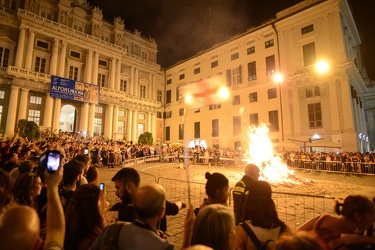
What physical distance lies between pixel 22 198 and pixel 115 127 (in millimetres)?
31956

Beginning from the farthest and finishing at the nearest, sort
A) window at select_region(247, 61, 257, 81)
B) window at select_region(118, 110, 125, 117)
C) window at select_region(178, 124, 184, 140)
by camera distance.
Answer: window at select_region(178, 124, 184, 140) → window at select_region(118, 110, 125, 117) → window at select_region(247, 61, 257, 81)

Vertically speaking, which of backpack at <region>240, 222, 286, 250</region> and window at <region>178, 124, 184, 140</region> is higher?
window at <region>178, 124, 184, 140</region>

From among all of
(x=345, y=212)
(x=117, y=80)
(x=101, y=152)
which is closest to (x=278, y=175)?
(x=345, y=212)

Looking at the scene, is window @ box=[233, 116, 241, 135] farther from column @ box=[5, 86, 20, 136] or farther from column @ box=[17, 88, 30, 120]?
column @ box=[5, 86, 20, 136]

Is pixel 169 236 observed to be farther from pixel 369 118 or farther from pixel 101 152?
pixel 369 118

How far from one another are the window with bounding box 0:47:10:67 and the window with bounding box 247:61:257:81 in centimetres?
3254

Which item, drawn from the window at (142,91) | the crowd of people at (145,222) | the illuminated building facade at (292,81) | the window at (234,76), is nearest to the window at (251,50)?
the illuminated building facade at (292,81)

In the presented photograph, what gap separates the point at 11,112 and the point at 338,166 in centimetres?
3364

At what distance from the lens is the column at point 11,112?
23.8 meters

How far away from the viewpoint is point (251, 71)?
97.0ft

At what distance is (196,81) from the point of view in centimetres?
3669

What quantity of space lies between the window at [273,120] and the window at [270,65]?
533 centimetres

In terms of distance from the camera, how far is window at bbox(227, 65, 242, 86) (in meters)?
31.1

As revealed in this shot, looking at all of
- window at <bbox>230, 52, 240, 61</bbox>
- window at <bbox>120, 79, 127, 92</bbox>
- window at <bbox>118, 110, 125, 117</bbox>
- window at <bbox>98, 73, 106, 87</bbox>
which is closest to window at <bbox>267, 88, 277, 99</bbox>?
window at <bbox>230, 52, 240, 61</bbox>
